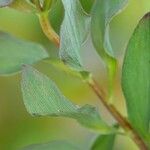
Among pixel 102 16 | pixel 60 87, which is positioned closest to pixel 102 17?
pixel 102 16

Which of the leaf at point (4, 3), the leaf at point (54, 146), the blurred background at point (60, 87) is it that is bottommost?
the blurred background at point (60, 87)

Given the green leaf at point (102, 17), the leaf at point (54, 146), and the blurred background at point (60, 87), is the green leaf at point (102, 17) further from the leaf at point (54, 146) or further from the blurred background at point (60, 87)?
the blurred background at point (60, 87)

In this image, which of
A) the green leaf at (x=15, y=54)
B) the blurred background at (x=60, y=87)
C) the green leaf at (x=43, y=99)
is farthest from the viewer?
the blurred background at (x=60, y=87)

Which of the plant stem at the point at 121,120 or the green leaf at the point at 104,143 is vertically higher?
the plant stem at the point at 121,120

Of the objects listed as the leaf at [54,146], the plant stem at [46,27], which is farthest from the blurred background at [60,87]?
the plant stem at [46,27]

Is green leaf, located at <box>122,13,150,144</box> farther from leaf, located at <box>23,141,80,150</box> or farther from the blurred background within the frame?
the blurred background

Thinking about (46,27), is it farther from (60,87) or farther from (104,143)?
(60,87)

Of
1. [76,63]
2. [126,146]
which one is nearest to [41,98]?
[76,63]

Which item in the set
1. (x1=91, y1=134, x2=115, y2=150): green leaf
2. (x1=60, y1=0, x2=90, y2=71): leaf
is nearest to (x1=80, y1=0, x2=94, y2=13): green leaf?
(x1=60, y1=0, x2=90, y2=71): leaf
